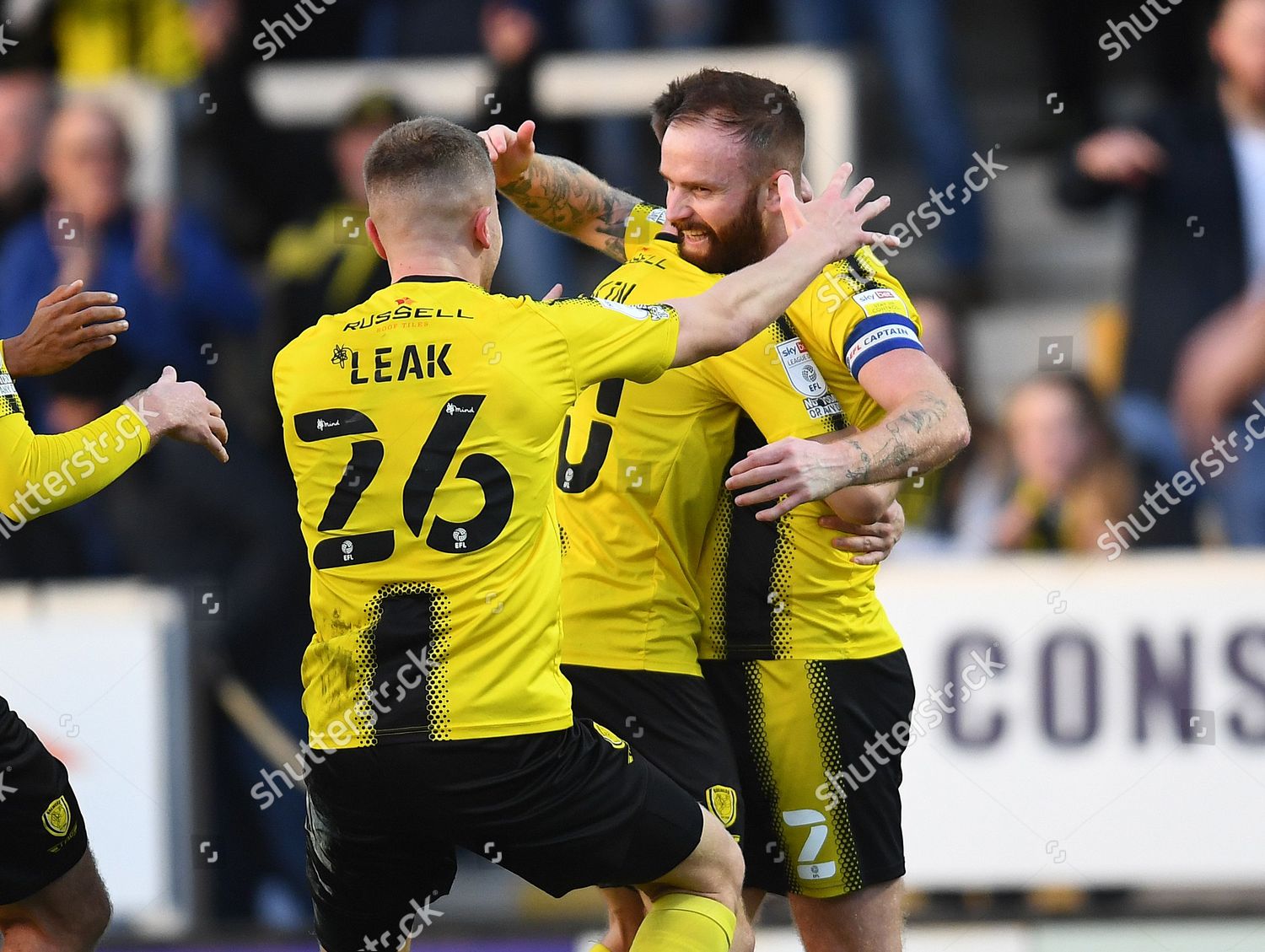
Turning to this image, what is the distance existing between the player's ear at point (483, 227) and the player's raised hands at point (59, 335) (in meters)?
1.01

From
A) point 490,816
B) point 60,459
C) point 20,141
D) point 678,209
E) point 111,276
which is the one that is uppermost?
point 20,141

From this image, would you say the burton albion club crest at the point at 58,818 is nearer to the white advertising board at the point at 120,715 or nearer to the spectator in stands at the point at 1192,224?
the white advertising board at the point at 120,715

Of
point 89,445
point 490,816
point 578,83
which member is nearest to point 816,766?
point 490,816

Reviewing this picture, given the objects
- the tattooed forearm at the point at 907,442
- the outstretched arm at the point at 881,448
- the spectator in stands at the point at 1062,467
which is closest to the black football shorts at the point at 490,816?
the outstretched arm at the point at 881,448

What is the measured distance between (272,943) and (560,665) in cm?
283

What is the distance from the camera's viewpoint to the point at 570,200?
4.31 meters

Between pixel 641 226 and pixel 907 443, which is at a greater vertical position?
pixel 641 226

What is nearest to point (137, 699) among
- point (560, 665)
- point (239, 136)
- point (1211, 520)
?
point (239, 136)

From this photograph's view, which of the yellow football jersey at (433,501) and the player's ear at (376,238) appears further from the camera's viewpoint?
the player's ear at (376,238)

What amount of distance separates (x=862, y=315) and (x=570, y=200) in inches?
41.6

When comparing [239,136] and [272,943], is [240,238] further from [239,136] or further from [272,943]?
[272,943]

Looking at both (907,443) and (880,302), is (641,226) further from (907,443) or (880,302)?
(907,443)

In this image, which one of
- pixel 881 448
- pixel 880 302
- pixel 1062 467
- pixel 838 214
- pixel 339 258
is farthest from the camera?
pixel 339 258

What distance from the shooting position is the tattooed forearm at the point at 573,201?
424 centimetres
